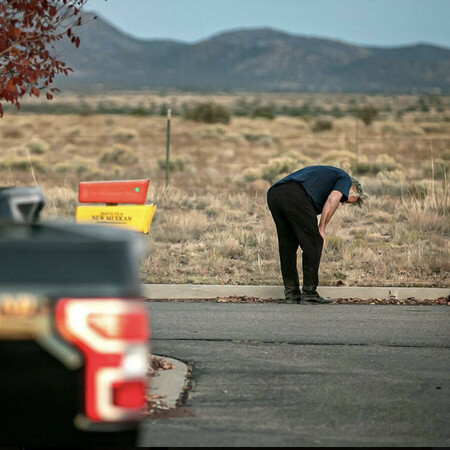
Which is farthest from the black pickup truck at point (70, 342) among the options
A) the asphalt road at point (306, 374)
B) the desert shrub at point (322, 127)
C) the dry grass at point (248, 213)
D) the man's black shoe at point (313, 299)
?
the desert shrub at point (322, 127)

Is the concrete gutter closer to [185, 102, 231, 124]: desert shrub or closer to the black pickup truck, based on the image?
the black pickup truck

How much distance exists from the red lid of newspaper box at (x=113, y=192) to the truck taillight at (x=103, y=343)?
510 cm

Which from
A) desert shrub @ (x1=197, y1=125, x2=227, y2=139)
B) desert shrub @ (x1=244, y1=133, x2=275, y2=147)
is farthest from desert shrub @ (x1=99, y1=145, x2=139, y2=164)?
desert shrub @ (x1=197, y1=125, x2=227, y2=139)

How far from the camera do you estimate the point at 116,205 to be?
841 cm

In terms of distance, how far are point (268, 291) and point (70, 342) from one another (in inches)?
360

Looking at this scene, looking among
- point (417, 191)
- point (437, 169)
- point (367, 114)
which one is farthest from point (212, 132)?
point (417, 191)

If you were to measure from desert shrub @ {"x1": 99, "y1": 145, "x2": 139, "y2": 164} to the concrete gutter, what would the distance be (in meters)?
Result: 28.1

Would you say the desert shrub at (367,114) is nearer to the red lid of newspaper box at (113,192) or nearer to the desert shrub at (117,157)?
the desert shrub at (117,157)

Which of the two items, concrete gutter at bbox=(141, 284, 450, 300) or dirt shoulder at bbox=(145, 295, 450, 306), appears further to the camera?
concrete gutter at bbox=(141, 284, 450, 300)

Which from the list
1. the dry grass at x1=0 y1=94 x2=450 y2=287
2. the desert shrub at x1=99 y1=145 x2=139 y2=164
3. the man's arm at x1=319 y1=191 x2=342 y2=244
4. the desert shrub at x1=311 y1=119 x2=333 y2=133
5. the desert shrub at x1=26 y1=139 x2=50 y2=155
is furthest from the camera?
the desert shrub at x1=311 y1=119 x2=333 y2=133

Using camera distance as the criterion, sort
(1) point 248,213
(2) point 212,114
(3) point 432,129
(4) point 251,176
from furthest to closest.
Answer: (2) point 212,114
(3) point 432,129
(4) point 251,176
(1) point 248,213

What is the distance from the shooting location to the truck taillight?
3086mm

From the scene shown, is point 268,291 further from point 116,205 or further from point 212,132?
point 212,132

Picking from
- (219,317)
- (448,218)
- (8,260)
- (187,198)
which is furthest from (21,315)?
(187,198)
